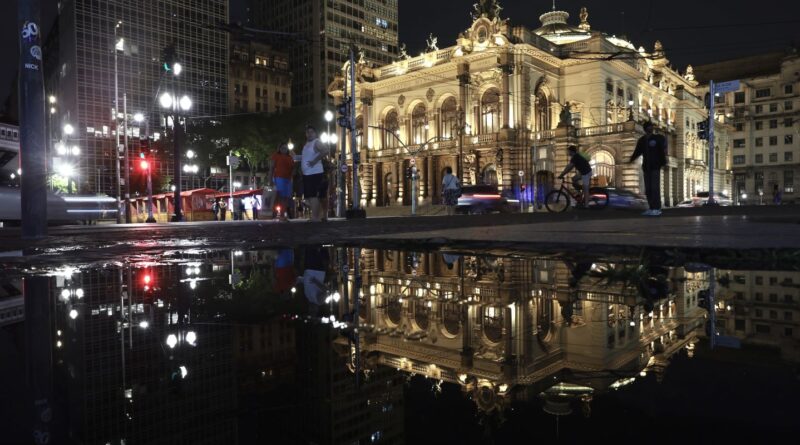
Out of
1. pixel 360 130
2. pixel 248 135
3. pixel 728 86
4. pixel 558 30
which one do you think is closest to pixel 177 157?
pixel 728 86

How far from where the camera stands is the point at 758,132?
266ft

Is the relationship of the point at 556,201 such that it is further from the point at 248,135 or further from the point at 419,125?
the point at 248,135

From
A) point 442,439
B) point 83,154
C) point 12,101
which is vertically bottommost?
point 442,439

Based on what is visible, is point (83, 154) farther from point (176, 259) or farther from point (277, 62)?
point (176, 259)

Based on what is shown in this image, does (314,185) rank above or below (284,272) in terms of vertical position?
above

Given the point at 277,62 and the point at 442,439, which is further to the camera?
the point at 277,62

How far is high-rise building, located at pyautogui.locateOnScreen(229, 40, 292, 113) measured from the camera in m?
86.3

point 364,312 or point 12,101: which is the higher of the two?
point 12,101

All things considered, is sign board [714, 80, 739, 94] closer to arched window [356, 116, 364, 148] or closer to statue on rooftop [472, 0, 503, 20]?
statue on rooftop [472, 0, 503, 20]

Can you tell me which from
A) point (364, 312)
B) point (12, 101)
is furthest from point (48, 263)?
point (12, 101)

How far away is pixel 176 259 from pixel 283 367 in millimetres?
3863

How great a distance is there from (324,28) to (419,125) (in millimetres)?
60848

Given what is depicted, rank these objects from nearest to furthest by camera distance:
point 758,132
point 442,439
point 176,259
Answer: point 442,439 → point 176,259 → point 758,132

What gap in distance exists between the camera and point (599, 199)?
799 inches
